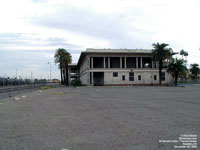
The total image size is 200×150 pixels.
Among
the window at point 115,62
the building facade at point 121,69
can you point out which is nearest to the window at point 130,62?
the building facade at point 121,69

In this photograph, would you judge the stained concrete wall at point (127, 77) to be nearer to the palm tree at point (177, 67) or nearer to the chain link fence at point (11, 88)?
the palm tree at point (177, 67)

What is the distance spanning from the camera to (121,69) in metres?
55.6

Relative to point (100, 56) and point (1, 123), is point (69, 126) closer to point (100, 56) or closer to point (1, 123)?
point (1, 123)

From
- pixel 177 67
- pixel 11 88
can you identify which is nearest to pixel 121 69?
pixel 177 67

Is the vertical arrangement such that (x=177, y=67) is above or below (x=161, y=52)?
below

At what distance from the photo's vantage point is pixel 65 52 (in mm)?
65875

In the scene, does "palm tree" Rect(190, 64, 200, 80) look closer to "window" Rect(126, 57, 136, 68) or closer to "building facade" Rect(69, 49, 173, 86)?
"building facade" Rect(69, 49, 173, 86)

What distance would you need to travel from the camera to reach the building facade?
Result: 5516 cm

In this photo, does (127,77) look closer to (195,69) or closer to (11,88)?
(11,88)

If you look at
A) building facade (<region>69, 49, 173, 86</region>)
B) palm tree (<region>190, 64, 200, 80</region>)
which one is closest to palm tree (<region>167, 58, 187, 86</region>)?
building facade (<region>69, 49, 173, 86</region>)

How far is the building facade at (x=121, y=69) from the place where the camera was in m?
55.2

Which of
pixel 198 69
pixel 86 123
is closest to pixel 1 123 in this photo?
pixel 86 123

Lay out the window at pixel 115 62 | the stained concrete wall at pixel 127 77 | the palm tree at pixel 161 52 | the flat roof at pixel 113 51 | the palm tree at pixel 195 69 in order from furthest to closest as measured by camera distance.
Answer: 1. the palm tree at pixel 195 69
2. the window at pixel 115 62
3. the flat roof at pixel 113 51
4. the stained concrete wall at pixel 127 77
5. the palm tree at pixel 161 52

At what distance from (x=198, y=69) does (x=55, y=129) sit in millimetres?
110179
